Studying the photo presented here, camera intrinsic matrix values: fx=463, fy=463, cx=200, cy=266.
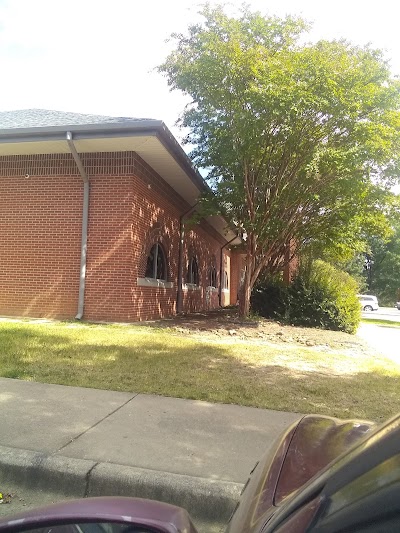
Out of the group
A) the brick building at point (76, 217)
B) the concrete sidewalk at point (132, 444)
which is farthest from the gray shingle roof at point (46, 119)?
the concrete sidewalk at point (132, 444)

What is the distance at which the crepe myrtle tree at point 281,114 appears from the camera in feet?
33.2

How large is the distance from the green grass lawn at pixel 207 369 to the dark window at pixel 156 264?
12.0 ft

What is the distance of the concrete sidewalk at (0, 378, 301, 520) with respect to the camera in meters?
3.26

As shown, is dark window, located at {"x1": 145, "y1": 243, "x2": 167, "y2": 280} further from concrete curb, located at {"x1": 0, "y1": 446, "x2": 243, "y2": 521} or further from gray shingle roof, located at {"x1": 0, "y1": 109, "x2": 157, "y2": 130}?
concrete curb, located at {"x1": 0, "y1": 446, "x2": 243, "y2": 521}

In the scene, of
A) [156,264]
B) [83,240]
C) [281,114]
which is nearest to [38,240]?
[83,240]

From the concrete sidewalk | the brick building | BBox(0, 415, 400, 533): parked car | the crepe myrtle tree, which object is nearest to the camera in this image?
BBox(0, 415, 400, 533): parked car

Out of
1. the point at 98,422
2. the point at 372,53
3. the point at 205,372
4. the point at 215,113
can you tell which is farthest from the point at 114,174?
the point at 98,422

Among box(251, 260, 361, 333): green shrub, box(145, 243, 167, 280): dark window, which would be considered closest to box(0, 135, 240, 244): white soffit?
box(145, 243, 167, 280): dark window

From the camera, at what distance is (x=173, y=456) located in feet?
12.1

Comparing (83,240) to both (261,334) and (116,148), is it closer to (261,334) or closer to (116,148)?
(116,148)

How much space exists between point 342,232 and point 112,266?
829 centimetres

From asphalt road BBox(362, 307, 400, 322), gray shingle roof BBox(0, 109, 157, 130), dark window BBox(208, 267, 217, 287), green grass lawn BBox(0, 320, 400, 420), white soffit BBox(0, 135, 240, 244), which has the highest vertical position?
gray shingle roof BBox(0, 109, 157, 130)

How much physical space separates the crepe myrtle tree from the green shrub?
9.07 feet

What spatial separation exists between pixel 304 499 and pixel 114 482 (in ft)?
8.44
